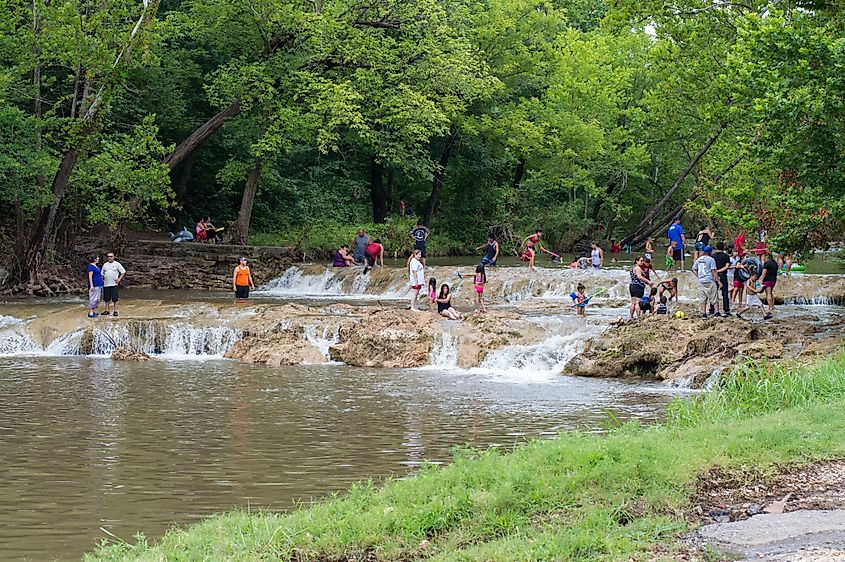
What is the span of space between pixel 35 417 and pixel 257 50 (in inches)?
986

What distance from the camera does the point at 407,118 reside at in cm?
3619

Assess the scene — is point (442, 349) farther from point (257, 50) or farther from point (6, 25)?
point (257, 50)

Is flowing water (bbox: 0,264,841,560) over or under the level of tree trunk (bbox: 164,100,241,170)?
under

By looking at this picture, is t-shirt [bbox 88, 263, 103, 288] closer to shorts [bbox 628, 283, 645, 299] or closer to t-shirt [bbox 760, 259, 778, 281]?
shorts [bbox 628, 283, 645, 299]

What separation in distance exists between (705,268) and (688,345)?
3.69 m

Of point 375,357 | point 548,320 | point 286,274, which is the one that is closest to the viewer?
point 375,357

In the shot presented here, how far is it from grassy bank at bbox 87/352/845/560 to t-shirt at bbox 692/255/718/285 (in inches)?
511

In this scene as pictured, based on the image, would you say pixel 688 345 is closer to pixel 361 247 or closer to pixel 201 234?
pixel 361 247

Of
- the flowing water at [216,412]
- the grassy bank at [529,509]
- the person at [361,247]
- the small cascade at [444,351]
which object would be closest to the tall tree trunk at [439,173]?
the person at [361,247]

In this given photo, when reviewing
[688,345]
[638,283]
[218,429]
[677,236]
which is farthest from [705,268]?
[218,429]

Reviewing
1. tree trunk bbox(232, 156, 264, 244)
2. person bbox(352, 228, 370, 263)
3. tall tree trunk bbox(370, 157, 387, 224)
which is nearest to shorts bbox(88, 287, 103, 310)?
person bbox(352, 228, 370, 263)

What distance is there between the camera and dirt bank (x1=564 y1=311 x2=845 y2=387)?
17891 millimetres

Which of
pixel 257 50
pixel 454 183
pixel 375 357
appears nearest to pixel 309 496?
pixel 375 357

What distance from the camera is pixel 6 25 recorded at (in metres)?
28.4
